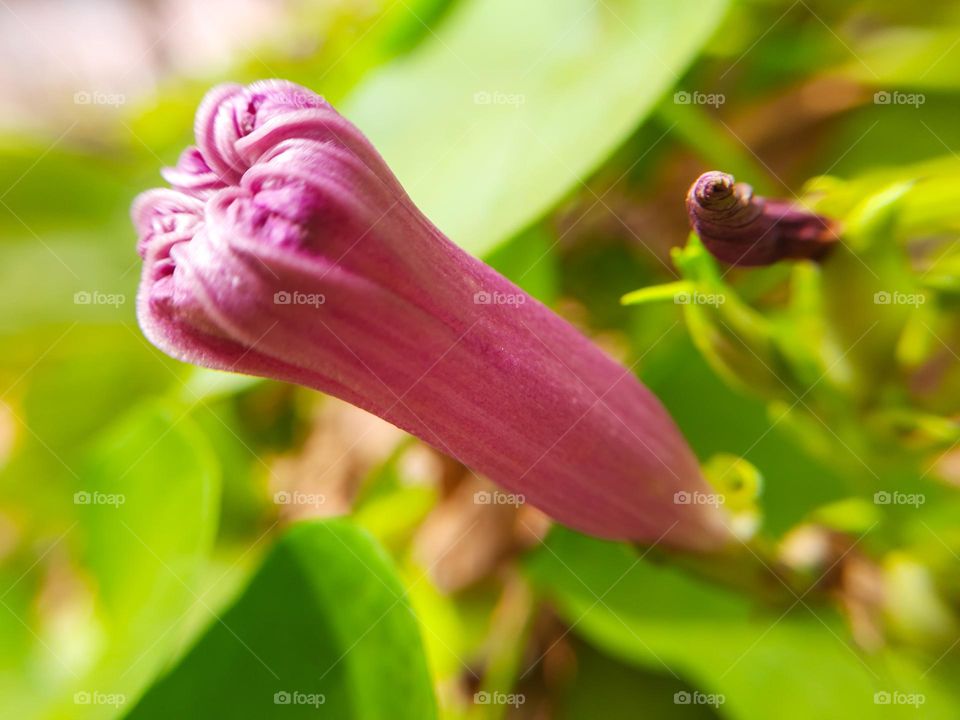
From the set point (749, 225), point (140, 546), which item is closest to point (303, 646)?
point (140, 546)

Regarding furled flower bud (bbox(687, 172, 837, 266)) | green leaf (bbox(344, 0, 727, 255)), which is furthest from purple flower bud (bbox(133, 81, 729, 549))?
green leaf (bbox(344, 0, 727, 255))

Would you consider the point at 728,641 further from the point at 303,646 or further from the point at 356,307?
the point at 356,307

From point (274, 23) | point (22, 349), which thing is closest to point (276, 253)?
point (22, 349)

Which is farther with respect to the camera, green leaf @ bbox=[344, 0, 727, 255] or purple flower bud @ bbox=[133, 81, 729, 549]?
green leaf @ bbox=[344, 0, 727, 255]

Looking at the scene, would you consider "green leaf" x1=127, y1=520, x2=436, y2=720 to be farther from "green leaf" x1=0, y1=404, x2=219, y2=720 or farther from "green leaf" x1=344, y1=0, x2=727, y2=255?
"green leaf" x1=344, y1=0, x2=727, y2=255

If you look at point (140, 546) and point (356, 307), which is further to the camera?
point (140, 546)

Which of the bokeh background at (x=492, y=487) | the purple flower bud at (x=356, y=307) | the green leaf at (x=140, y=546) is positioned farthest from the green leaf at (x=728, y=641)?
the green leaf at (x=140, y=546)

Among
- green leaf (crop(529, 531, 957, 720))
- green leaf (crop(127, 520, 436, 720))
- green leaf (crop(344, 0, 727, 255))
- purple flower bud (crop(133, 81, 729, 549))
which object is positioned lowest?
green leaf (crop(529, 531, 957, 720))
